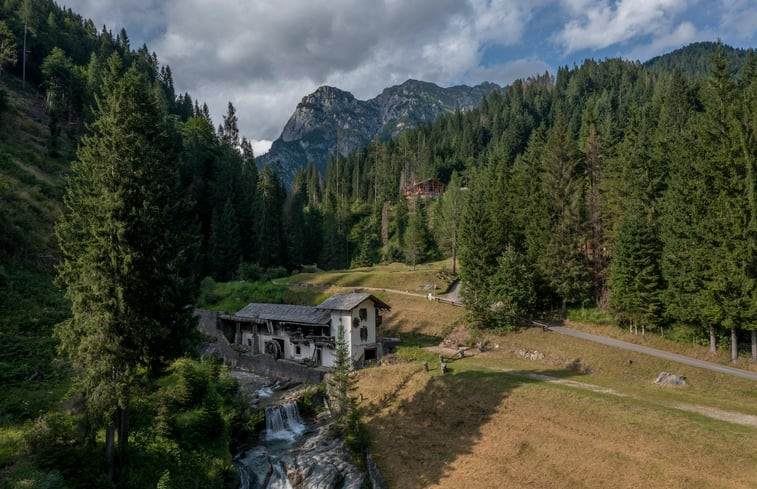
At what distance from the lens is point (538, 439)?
25.0 m

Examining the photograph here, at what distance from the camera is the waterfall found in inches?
1268

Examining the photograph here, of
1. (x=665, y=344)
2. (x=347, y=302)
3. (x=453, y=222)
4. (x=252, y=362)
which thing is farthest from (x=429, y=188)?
(x=665, y=344)

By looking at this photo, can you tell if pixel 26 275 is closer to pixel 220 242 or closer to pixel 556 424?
pixel 220 242

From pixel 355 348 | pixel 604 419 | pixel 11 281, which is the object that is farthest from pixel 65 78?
pixel 604 419

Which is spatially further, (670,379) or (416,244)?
(416,244)

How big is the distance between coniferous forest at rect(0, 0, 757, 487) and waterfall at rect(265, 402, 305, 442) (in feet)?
8.65

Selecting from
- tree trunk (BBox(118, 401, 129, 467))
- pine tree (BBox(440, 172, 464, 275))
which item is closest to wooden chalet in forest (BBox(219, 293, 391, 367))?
tree trunk (BBox(118, 401, 129, 467))

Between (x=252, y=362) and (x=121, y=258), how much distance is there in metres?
32.9

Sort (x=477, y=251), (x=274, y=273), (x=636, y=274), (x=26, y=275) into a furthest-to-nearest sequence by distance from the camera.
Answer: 1. (x=274, y=273)
2. (x=477, y=251)
3. (x=636, y=274)
4. (x=26, y=275)

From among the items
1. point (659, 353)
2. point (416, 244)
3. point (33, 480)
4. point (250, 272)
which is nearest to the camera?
point (33, 480)

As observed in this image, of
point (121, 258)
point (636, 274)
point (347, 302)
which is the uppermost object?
point (121, 258)

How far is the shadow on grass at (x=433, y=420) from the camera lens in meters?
26.0

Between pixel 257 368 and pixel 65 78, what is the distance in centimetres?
8010

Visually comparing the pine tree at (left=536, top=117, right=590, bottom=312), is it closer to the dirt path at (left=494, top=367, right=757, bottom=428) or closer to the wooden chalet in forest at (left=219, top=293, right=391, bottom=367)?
the dirt path at (left=494, top=367, right=757, bottom=428)
